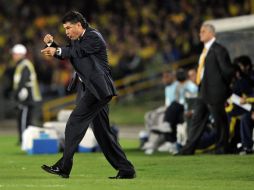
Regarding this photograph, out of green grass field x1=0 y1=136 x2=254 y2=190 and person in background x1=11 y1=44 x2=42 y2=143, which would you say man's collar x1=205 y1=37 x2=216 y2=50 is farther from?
person in background x1=11 y1=44 x2=42 y2=143

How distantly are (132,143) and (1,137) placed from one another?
493cm

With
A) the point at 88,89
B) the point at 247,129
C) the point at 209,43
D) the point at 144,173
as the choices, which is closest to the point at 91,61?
the point at 88,89

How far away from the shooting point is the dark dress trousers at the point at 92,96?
13.4 metres

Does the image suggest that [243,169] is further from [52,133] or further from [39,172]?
[52,133]

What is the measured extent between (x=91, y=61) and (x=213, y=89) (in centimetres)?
541

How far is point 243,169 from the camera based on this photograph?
50.5 feet

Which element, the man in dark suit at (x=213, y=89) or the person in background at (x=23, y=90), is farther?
the person in background at (x=23, y=90)

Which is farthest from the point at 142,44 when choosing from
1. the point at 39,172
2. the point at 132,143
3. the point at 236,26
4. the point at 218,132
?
the point at 39,172

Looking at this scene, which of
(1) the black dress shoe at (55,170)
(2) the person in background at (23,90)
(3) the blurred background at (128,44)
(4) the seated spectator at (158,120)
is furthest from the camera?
(3) the blurred background at (128,44)

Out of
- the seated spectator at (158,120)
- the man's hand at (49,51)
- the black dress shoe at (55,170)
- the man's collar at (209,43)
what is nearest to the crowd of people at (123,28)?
the seated spectator at (158,120)

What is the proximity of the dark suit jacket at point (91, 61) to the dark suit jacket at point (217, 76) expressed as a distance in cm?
521

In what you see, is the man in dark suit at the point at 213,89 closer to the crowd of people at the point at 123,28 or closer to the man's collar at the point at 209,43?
the man's collar at the point at 209,43

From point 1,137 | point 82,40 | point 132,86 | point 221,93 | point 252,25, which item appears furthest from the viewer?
point 132,86

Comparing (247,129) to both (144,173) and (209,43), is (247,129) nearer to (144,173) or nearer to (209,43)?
(209,43)
